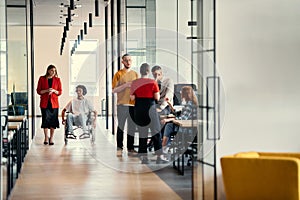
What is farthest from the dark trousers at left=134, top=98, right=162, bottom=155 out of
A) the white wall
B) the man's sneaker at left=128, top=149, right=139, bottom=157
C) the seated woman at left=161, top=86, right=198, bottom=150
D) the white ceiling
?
the white ceiling

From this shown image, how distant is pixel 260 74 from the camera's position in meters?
6.30

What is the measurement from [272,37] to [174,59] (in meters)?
5.95

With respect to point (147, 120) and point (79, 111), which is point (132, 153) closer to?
point (147, 120)

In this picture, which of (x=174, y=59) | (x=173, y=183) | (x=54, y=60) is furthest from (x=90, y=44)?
(x=173, y=183)

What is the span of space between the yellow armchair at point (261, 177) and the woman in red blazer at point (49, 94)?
728 cm

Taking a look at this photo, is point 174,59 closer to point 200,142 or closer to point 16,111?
point 16,111

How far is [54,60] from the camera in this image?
2516 centimetres

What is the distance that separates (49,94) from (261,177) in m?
7.62

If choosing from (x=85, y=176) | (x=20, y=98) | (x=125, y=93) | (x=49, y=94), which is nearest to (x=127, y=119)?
(x=125, y=93)

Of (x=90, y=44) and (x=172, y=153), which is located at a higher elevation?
(x=90, y=44)

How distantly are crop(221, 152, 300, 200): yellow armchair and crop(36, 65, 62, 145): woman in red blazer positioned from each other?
7.28 meters

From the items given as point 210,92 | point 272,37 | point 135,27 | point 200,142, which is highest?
point 135,27

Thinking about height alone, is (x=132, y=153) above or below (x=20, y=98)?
below

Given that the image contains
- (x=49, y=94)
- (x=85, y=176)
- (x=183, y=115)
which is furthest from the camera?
(x=49, y=94)
